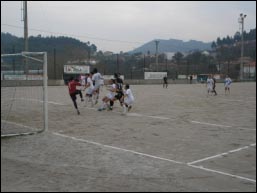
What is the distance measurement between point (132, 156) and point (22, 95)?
27.7 ft

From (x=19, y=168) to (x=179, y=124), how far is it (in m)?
7.26

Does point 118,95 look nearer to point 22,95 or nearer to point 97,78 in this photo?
point 97,78

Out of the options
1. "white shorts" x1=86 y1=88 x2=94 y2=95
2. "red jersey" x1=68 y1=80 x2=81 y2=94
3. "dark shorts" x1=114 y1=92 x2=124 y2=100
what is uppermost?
"red jersey" x1=68 y1=80 x2=81 y2=94

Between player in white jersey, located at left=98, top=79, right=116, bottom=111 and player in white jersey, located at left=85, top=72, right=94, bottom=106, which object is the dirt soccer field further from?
player in white jersey, located at left=85, top=72, right=94, bottom=106

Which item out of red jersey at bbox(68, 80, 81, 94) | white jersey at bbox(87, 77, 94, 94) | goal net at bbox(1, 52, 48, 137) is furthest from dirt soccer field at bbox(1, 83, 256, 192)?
white jersey at bbox(87, 77, 94, 94)

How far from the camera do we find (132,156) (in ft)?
28.8

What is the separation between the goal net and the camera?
11.9m

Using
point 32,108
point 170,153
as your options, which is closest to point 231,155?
point 170,153

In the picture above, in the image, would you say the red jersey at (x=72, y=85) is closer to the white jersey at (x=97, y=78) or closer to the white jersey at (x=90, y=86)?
the white jersey at (x=90, y=86)

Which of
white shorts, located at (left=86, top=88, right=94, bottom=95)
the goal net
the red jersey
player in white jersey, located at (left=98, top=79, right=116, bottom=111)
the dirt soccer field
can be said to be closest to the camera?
the dirt soccer field

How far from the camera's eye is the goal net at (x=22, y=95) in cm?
1191

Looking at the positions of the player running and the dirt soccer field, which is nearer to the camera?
the dirt soccer field

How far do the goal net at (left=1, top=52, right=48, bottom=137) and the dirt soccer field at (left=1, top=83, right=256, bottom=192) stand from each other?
32 centimetres

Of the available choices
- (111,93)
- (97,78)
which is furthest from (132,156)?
(97,78)
